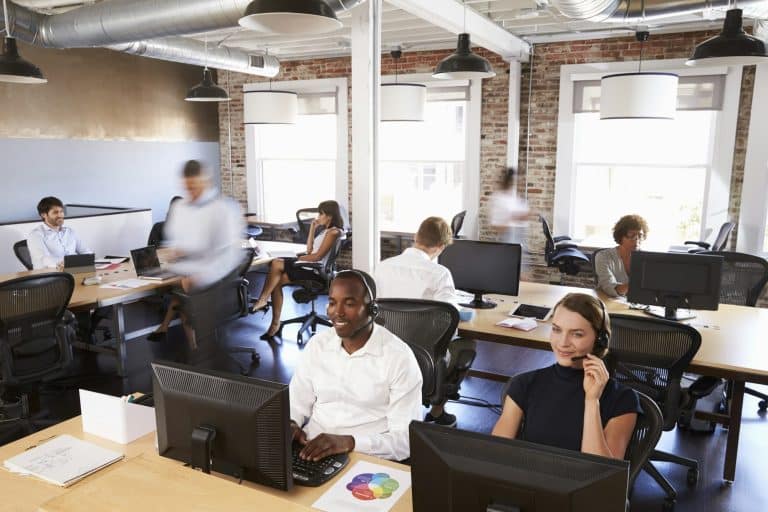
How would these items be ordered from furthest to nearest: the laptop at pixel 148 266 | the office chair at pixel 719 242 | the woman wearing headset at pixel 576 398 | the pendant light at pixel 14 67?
the office chair at pixel 719 242 < the laptop at pixel 148 266 < the pendant light at pixel 14 67 < the woman wearing headset at pixel 576 398

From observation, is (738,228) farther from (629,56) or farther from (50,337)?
(50,337)

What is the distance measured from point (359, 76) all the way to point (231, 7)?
1.04 m

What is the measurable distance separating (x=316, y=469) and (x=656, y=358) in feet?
6.22

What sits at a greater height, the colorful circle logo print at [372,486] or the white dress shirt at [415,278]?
the white dress shirt at [415,278]

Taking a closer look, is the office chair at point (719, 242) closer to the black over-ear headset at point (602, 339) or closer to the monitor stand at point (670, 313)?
the monitor stand at point (670, 313)

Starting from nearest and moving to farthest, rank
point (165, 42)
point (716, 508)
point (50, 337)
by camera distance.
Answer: point (716, 508)
point (50, 337)
point (165, 42)

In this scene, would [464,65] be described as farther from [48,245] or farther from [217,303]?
[48,245]

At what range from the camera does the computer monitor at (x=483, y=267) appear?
4082 millimetres

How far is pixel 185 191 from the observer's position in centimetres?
436

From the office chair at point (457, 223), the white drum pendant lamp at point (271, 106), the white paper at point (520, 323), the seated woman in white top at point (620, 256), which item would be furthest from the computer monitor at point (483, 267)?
the white drum pendant lamp at point (271, 106)

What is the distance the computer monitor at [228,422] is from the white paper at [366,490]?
171mm

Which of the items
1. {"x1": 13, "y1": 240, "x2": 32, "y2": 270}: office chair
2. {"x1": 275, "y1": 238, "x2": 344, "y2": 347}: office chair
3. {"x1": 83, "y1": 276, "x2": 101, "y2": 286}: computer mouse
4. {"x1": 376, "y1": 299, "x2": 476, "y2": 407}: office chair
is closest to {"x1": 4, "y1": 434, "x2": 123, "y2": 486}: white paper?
{"x1": 376, "y1": 299, "x2": 476, "y2": 407}: office chair

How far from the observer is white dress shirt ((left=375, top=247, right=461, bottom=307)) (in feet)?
12.4

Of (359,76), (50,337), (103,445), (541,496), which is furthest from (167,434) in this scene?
(359,76)
